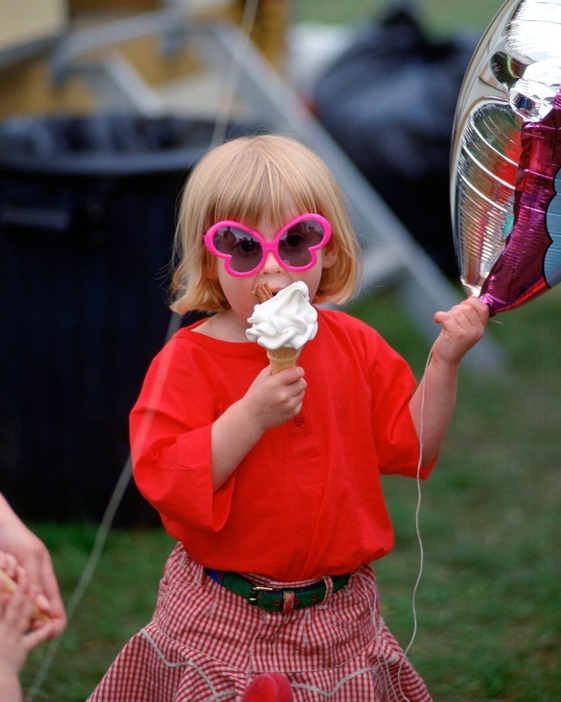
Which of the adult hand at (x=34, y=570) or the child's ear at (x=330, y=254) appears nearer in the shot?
the adult hand at (x=34, y=570)

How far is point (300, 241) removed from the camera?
1.84 meters

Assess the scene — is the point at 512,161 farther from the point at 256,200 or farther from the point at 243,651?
the point at 243,651

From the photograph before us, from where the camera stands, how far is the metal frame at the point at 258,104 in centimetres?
484

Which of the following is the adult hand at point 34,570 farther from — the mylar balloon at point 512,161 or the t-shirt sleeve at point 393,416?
the mylar balloon at point 512,161

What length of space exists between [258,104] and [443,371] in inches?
128

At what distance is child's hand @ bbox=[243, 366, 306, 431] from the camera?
68.9 inches

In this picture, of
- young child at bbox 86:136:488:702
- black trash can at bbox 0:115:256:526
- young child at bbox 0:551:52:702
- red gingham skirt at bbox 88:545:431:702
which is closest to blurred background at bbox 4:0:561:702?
black trash can at bbox 0:115:256:526

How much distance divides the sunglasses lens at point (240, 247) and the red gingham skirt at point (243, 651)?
0.59 m

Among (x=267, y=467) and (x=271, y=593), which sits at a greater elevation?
(x=267, y=467)

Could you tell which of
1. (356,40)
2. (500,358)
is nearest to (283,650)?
(500,358)

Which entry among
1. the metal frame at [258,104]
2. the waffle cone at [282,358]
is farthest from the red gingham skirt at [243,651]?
the metal frame at [258,104]

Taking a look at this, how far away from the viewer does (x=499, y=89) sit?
6.48 feet

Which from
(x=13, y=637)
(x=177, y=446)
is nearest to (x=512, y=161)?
(x=177, y=446)

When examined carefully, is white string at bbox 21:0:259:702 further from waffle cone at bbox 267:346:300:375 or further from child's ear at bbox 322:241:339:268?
waffle cone at bbox 267:346:300:375
